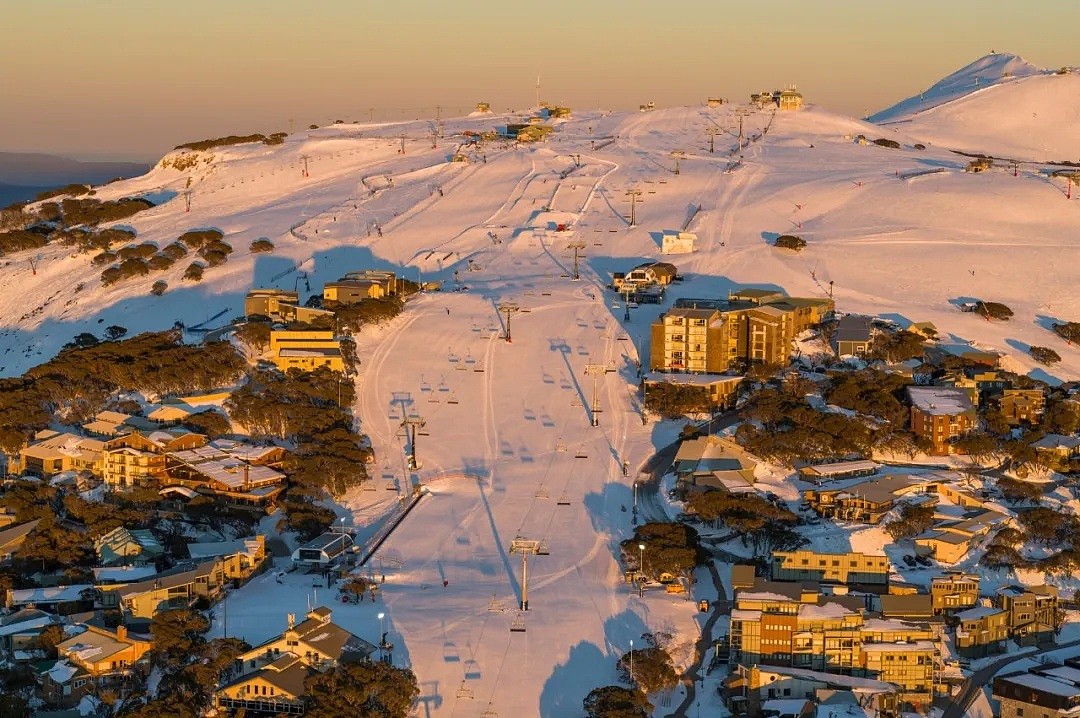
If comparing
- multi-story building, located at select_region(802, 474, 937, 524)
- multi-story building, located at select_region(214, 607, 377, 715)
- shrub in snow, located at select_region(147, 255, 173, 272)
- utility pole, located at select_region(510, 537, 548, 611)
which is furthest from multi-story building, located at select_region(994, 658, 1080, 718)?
shrub in snow, located at select_region(147, 255, 173, 272)

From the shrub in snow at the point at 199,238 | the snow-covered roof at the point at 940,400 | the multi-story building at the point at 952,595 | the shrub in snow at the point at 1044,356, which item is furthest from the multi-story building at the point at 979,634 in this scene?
the shrub in snow at the point at 199,238

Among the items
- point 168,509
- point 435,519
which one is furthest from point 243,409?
point 435,519

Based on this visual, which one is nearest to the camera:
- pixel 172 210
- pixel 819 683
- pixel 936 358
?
pixel 819 683

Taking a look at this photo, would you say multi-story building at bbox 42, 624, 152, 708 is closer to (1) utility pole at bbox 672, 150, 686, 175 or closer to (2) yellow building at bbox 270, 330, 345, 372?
(2) yellow building at bbox 270, 330, 345, 372

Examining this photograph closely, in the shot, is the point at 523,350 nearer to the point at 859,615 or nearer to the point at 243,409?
the point at 243,409

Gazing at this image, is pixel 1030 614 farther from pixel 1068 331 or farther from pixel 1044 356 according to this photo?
pixel 1068 331

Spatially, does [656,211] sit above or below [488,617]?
above

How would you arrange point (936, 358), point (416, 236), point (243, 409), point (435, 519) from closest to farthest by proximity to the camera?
point (435, 519) → point (243, 409) → point (936, 358) → point (416, 236)

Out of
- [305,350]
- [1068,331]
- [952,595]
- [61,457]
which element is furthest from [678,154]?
[952,595]
